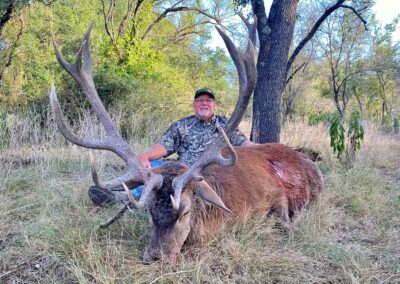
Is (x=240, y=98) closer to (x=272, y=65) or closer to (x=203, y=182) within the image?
(x=203, y=182)

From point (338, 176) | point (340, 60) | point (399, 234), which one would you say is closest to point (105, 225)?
point (399, 234)

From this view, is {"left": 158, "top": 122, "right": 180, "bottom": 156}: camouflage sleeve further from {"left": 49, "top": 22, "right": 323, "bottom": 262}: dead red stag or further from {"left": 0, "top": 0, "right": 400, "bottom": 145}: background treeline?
{"left": 0, "top": 0, "right": 400, "bottom": 145}: background treeline

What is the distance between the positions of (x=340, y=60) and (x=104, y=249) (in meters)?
20.0

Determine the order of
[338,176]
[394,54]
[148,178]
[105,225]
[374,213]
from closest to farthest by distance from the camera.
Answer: [148,178] → [105,225] → [374,213] → [338,176] → [394,54]

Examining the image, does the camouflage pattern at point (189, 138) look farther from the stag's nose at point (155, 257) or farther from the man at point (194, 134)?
the stag's nose at point (155, 257)

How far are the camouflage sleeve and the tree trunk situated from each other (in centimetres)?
203

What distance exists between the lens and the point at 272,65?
6.08 metres

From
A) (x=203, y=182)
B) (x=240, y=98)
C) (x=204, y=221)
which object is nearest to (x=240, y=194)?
(x=204, y=221)

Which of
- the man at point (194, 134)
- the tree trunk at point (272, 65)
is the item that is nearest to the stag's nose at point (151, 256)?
the man at point (194, 134)

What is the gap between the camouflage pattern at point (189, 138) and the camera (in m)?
4.54

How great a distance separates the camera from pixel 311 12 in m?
15.5

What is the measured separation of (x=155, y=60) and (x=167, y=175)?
12502 millimetres

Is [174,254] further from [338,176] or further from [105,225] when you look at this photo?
[338,176]

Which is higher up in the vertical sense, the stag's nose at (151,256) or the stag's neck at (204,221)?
the stag's neck at (204,221)
